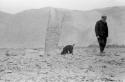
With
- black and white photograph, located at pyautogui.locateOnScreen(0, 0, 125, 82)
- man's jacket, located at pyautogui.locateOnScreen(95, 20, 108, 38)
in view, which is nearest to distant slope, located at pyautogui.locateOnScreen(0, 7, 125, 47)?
black and white photograph, located at pyautogui.locateOnScreen(0, 0, 125, 82)

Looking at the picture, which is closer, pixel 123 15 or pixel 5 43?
pixel 5 43

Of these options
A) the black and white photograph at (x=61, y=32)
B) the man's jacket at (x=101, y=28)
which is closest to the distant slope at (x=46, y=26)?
the black and white photograph at (x=61, y=32)

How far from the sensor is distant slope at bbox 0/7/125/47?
83.5ft

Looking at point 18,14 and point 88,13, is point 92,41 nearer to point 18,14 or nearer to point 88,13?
point 88,13

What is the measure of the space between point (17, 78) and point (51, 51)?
7.45m

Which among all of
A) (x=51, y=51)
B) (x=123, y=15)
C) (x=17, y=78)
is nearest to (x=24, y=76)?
(x=17, y=78)

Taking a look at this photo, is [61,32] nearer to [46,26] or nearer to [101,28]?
[46,26]

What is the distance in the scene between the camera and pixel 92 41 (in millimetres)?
24234

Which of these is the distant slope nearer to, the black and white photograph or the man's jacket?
the black and white photograph

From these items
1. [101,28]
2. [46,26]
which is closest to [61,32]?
[46,26]

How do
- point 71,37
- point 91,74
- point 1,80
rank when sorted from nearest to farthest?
point 1,80 < point 91,74 < point 71,37

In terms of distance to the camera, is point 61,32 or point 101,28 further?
point 61,32

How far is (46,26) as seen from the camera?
29.2 meters

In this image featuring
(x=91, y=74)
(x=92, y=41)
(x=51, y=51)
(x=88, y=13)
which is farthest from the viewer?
(x=88, y=13)
